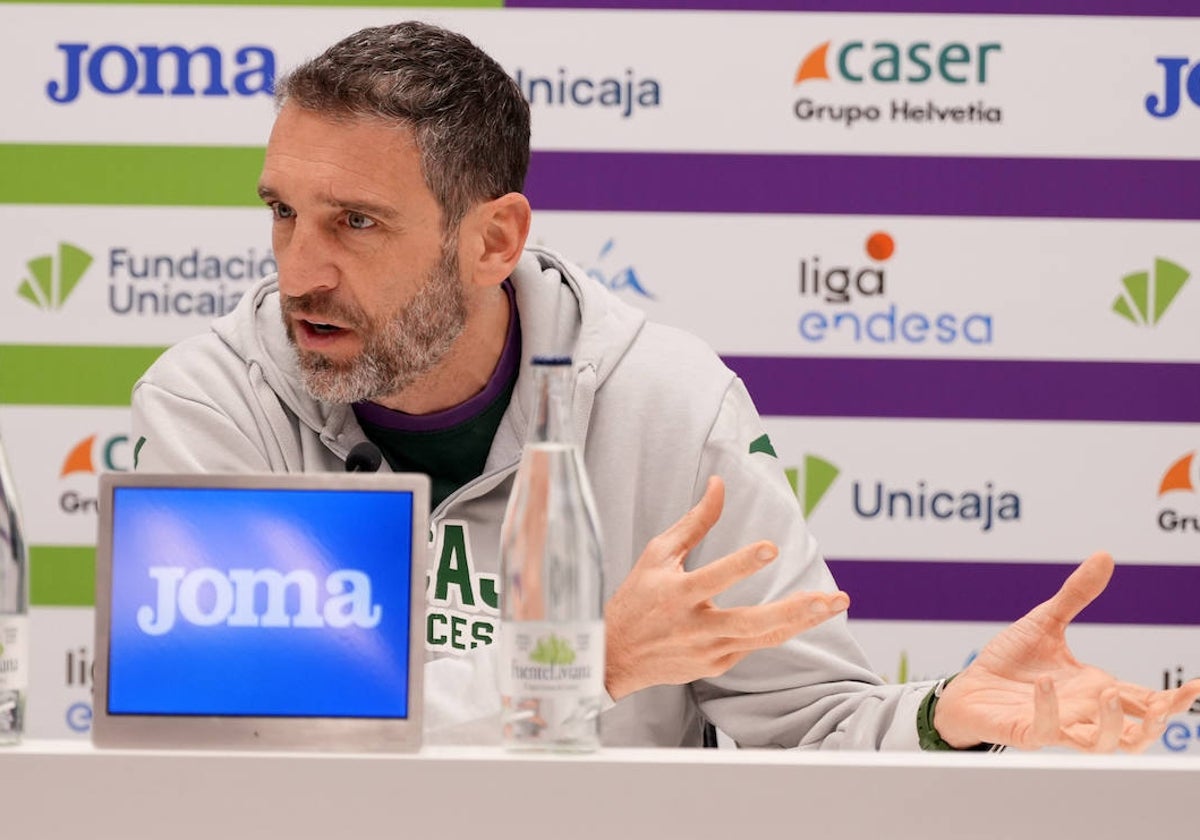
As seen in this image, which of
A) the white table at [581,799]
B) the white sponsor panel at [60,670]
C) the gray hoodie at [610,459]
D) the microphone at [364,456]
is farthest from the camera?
→ the white sponsor panel at [60,670]

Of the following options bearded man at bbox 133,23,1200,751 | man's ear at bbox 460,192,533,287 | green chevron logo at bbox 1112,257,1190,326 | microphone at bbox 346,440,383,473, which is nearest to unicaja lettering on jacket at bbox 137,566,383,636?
microphone at bbox 346,440,383,473

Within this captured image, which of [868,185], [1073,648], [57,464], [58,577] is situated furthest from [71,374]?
[1073,648]

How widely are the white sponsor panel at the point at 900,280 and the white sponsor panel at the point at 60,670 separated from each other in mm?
1078

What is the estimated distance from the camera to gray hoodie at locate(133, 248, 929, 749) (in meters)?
1.48

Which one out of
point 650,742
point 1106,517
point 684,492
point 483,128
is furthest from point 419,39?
point 1106,517

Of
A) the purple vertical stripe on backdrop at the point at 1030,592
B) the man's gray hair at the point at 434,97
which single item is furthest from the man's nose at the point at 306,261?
the purple vertical stripe on backdrop at the point at 1030,592

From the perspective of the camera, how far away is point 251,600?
31.2 inches

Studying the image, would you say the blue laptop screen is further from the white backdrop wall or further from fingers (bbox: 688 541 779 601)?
the white backdrop wall

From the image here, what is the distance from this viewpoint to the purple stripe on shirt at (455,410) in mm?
1598

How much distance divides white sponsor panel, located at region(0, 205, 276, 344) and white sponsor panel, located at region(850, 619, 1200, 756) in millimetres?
1302

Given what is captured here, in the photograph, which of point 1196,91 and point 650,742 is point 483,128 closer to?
point 650,742

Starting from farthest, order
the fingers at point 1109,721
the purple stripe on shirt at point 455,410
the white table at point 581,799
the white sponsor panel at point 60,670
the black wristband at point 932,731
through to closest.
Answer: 1. the white sponsor panel at point 60,670
2. the purple stripe on shirt at point 455,410
3. the black wristband at point 932,731
4. the fingers at point 1109,721
5. the white table at point 581,799

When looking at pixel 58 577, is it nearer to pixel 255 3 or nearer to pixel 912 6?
pixel 255 3

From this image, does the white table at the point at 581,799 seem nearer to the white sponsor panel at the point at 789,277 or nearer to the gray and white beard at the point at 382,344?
the gray and white beard at the point at 382,344
